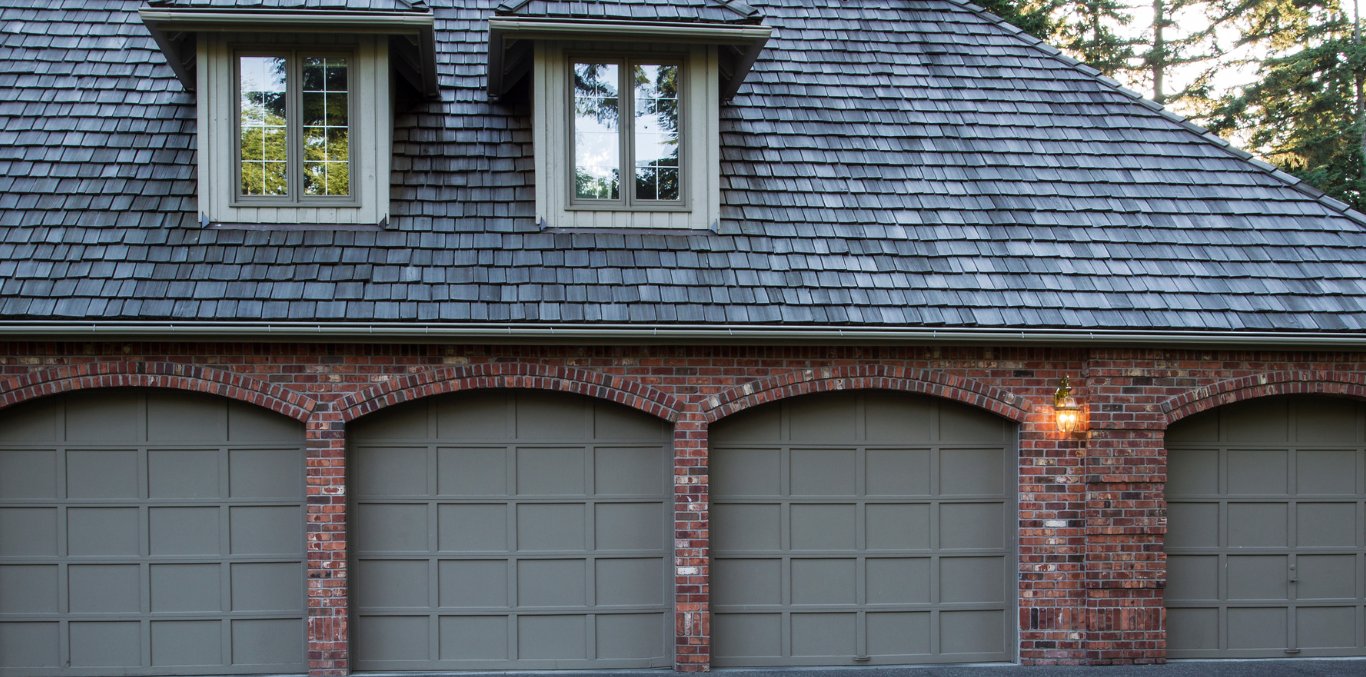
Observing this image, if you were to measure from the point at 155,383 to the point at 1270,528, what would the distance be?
29.6 feet

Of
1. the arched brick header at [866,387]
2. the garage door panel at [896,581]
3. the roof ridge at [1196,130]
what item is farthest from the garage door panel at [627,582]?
the roof ridge at [1196,130]

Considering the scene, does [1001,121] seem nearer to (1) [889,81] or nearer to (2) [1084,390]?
(1) [889,81]

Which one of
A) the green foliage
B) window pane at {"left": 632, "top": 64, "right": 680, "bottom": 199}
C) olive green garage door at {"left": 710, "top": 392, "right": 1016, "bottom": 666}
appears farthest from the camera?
the green foliage

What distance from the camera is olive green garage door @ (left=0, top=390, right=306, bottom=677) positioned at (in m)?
7.76

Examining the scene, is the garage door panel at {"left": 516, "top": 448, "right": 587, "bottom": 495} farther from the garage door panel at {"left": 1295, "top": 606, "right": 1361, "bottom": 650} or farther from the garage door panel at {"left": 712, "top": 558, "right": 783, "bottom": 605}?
the garage door panel at {"left": 1295, "top": 606, "right": 1361, "bottom": 650}

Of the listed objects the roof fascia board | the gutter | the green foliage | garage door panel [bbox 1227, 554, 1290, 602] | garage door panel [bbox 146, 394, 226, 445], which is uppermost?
the green foliage

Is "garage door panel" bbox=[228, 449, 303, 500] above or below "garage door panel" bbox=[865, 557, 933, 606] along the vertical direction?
above

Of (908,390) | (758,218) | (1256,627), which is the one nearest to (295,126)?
(758,218)

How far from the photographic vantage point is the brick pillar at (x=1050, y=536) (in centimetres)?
809

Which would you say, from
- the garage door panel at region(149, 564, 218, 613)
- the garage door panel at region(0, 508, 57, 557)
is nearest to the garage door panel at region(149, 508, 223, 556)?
the garage door panel at region(149, 564, 218, 613)

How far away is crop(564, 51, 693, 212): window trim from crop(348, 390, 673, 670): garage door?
164 centimetres

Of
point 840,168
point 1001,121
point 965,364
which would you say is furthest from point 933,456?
point 1001,121

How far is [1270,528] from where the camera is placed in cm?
850

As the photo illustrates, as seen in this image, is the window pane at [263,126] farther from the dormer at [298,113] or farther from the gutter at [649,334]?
the gutter at [649,334]
